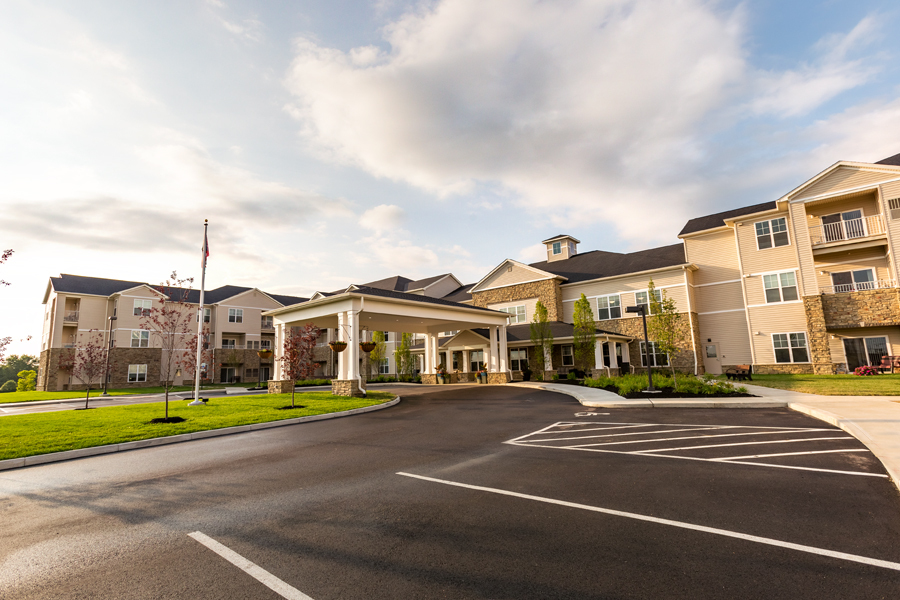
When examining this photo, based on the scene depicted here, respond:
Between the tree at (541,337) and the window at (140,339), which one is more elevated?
the window at (140,339)

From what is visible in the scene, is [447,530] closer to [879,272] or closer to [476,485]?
[476,485]

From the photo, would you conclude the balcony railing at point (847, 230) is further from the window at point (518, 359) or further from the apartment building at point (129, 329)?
the apartment building at point (129, 329)

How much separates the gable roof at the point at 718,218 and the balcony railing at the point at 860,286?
19.6 feet

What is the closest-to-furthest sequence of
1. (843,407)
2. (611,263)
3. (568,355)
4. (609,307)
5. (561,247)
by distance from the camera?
(843,407)
(609,307)
(568,355)
(611,263)
(561,247)

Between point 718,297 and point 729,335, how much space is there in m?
2.68

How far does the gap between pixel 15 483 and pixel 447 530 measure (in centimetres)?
785

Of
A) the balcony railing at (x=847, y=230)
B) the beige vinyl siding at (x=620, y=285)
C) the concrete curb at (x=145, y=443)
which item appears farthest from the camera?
the beige vinyl siding at (x=620, y=285)

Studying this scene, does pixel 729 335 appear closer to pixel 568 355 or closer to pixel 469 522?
pixel 568 355

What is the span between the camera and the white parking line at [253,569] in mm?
3265

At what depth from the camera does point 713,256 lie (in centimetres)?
2948

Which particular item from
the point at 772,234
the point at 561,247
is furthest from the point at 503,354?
the point at 772,234

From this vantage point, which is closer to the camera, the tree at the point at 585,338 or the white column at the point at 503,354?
the tree at the point at 585,338

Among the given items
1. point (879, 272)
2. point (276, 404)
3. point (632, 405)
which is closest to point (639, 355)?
point (879, 272)

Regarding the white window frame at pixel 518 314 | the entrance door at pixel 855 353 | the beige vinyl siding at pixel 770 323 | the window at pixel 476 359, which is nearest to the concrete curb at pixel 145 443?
the window at pixel 476 359
